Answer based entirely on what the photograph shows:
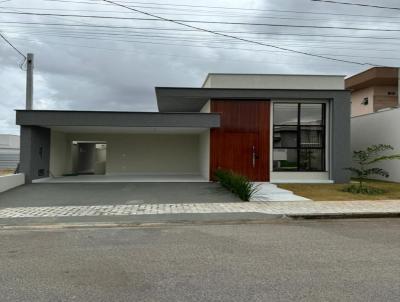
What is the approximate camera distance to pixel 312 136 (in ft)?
64.5

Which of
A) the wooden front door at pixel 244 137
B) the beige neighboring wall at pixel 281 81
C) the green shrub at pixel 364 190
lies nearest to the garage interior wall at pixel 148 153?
the wooden front door at pixel 244 137

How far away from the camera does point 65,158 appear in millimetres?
24109

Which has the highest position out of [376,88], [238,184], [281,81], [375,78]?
[375,78]

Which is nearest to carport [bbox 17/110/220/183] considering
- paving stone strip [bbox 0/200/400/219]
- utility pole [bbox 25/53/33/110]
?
utility pole [bbox 25/53/33/110]

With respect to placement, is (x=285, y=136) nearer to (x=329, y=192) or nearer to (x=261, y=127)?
(x=261, y=127)

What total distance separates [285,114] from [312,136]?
1707 mm

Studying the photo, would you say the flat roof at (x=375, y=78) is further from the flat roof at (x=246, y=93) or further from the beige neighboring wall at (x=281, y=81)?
the flat roof at (x=246, y=93)

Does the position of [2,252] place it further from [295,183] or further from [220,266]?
[295,183]

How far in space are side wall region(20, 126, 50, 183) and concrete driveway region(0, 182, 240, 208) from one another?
0.98 metres

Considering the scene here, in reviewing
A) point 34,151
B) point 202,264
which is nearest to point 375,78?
point 34,151

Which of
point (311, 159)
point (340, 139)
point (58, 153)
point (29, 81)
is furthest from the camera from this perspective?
point (58, 153)

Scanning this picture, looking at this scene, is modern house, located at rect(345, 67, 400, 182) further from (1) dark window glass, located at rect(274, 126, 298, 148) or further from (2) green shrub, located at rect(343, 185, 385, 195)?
(2) green shrub, located at rect(343, 185, 385, 195)

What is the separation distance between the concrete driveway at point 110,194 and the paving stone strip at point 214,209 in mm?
834

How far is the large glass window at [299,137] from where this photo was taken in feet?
64.0
